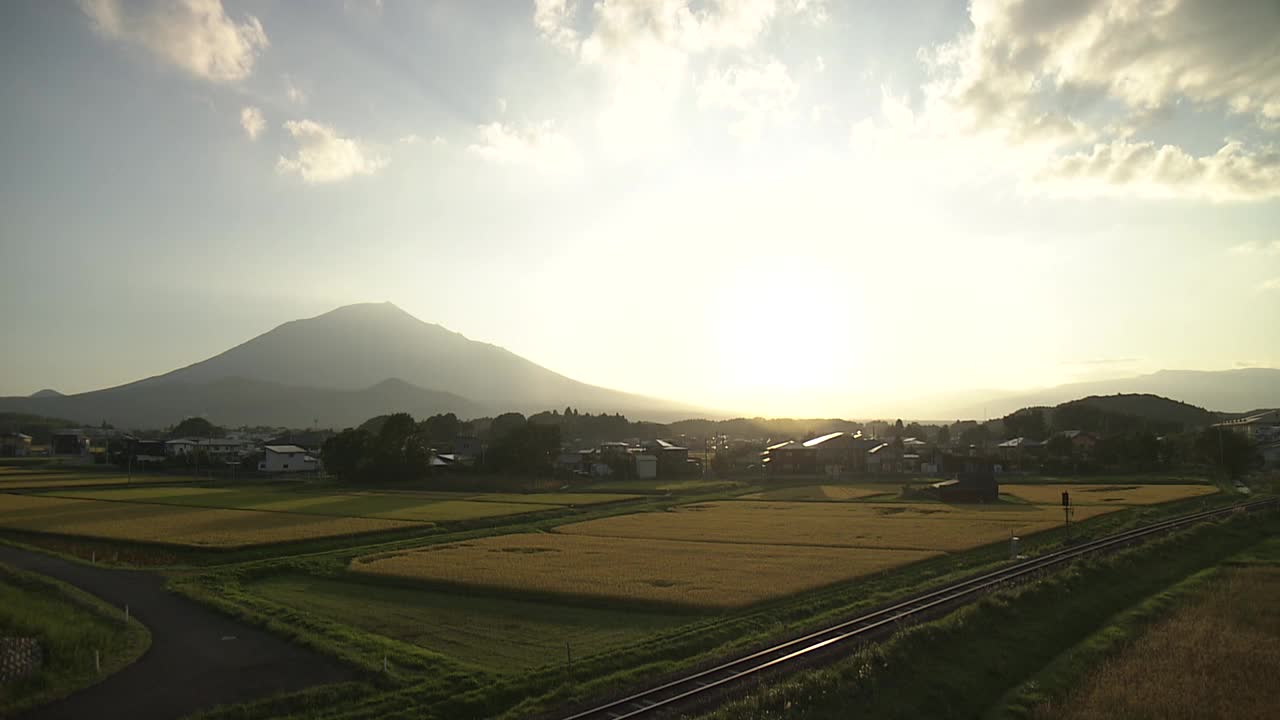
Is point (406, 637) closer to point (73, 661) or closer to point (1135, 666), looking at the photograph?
point (73, 661)

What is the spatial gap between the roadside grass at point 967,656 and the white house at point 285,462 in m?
103

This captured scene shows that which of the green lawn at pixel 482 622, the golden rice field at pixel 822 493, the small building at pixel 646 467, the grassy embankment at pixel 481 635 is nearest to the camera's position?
the grassy embankment at pixel 481 635

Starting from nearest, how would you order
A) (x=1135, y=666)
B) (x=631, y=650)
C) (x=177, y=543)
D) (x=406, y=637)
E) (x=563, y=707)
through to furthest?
(x=563, y=707)
(x=1135, y=666)
(x=631, y=650)
(x=406, y=637)
(x=177, y=543)

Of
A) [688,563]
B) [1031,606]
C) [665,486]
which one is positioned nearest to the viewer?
[1031,606]

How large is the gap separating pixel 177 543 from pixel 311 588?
13.5 m

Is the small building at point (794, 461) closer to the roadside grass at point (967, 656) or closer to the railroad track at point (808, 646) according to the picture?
the railroad track at point (808, 646)

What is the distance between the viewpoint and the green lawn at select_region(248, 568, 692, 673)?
63.4 ft

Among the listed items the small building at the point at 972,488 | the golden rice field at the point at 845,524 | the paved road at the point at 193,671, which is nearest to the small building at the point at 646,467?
the golden rice field at the point at 845,524

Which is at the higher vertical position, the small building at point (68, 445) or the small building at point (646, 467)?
the small building at point (68, 445)

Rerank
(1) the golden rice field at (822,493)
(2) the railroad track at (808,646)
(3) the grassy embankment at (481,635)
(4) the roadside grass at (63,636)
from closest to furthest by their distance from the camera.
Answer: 1. (2) the railroad track at (808,646)
2. (3) the grassy embankment at (481,635)
3. (4) the roadside grass at (63,636)
4. (1) the golden rice field at (822,493)

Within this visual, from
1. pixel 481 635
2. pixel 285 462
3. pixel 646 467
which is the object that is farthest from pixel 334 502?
pixel 285 462

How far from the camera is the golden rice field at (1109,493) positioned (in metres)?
57.2

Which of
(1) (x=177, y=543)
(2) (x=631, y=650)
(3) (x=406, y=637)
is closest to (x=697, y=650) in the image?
(2) (x=631, y=650)

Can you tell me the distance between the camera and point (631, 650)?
18828 mm
